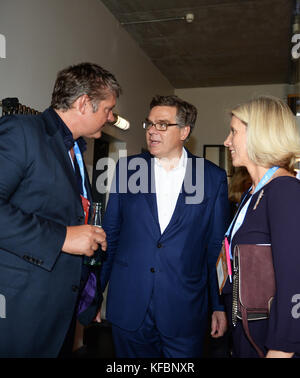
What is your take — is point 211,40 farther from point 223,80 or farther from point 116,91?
point 116,91

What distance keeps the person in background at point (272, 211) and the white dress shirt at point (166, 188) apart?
1.76 feet

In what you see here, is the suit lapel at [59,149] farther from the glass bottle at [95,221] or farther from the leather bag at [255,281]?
the leather bag at [255,281]

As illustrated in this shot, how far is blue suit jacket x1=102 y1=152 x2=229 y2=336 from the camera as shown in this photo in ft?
6.14

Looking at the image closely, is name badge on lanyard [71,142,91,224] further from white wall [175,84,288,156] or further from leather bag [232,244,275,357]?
white wall [175,84,288,156]

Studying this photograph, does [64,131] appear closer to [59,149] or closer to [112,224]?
[59,149]

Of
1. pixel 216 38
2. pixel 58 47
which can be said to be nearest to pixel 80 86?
pixel 58 47

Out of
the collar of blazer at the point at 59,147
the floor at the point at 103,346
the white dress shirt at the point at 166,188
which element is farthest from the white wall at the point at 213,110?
the collar of blazer at the point at 59,147

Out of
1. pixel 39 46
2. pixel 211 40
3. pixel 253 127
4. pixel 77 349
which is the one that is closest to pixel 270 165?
pixel 253 127

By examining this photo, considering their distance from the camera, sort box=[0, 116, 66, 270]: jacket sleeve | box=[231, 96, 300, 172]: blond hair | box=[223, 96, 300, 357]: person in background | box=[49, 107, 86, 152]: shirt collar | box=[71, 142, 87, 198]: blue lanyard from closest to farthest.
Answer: box=[223, 96, 300, 357]: person in background → box=[0, 116, 66, 270]: jacket sleeve → box=[231, 96, 300, 172]: blond hair → box=[49, 107, 86, 152]: shirt collar → box=[71, 142, 87, 198]: blue lanyard

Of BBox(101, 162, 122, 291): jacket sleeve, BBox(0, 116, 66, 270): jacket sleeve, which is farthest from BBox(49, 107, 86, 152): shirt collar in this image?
BBox(101, 162, 122, 291): jacket sleeve

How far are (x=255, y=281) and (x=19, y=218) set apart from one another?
818 millimetres

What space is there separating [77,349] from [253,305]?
2.77 metres

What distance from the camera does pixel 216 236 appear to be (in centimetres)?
202

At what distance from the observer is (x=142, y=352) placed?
6.14 ft
